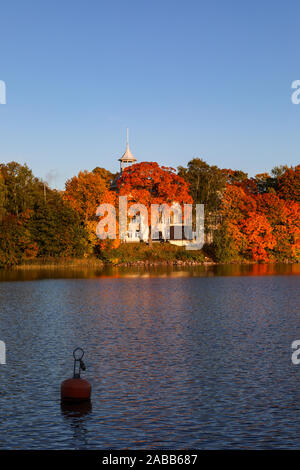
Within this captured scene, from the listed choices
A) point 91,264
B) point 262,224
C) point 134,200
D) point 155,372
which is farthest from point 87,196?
point 155,372

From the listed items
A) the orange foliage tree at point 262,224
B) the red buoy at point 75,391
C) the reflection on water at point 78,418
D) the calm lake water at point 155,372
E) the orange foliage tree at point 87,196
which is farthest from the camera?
the orange foliage tree at point 262,224

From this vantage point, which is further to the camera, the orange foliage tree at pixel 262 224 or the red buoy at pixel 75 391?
the orange foliage tree at pixel 262 224

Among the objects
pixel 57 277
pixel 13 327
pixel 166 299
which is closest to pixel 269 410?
pixel 13 327

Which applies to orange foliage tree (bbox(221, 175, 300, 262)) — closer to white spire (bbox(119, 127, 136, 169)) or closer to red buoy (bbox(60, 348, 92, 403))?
white spire (bbox(119, 127, 136, 169))

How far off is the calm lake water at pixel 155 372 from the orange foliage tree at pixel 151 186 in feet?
155

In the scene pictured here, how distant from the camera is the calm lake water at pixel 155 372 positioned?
1709 cm

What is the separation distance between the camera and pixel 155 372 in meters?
24.3

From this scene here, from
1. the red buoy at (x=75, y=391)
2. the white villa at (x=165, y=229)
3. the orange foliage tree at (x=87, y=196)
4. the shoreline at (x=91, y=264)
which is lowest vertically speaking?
the red buoy at (x=75, y=391)

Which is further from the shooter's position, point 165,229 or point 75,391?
point 165,229

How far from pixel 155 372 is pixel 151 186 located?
7430 cm

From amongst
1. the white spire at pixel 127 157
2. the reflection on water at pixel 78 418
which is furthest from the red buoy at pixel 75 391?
the white spire at pixel 127 157

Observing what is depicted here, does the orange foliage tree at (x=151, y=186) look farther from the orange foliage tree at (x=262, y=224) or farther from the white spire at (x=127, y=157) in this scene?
the white spire at (x=127, y=157)

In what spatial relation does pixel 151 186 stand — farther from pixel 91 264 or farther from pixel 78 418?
pixel 78 418
